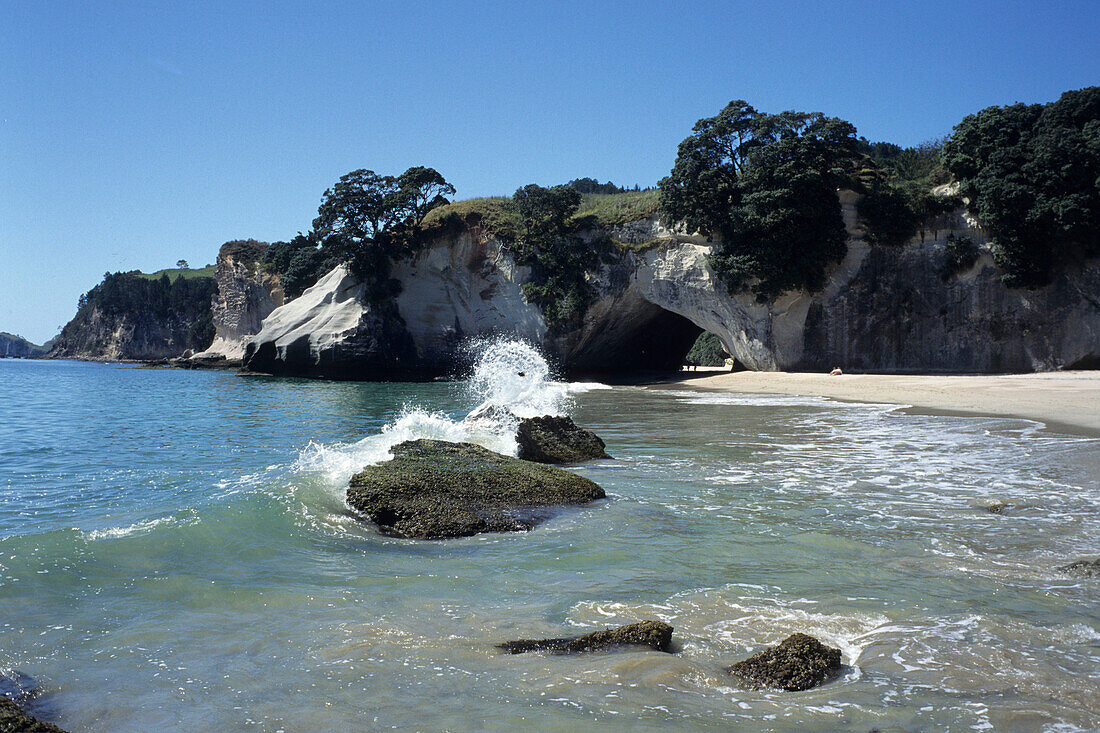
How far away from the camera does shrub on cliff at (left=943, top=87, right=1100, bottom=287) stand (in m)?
27.1

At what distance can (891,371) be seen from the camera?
31734mm

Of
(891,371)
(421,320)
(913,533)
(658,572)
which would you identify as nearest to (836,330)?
(891,371)

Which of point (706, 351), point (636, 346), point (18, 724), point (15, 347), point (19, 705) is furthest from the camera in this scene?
point (15, 347)

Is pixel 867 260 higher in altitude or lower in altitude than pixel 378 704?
higher

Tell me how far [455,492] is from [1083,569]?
231 inches

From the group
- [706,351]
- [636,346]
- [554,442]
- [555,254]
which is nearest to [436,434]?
[554,442]

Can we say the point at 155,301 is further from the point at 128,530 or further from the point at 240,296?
the point at 128,530

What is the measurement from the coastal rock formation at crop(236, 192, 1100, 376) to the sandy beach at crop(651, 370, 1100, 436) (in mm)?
3382

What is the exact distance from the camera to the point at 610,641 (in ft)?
14.1

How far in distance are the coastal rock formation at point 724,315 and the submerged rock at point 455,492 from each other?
2762cm

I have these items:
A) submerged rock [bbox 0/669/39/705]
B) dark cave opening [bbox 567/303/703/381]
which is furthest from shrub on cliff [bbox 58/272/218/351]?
submerged rock [bbox 0/669/39/705]

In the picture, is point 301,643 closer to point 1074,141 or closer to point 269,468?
point 269,468

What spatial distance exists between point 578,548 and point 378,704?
10.4 ft

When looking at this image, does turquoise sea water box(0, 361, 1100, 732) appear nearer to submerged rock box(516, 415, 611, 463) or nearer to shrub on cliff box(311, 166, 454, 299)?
submerged rock box(516, 415, 611, 463)
